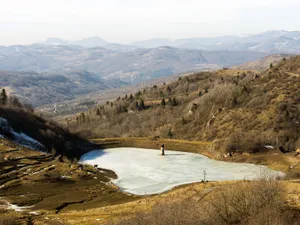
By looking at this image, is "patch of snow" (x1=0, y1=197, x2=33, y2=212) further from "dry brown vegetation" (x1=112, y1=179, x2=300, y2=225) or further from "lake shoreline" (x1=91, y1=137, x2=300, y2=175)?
"lake shoreline" (x1=91, y1=137, x2=300, y2=175)

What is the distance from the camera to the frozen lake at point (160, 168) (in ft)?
197

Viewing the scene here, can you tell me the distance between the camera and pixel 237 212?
25.6 meters

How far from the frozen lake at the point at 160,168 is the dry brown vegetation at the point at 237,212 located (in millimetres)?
26346

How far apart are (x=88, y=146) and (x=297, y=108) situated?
49661 millimetres

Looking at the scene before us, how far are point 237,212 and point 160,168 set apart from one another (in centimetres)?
4543

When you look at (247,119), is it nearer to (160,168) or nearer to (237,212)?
(160,168)

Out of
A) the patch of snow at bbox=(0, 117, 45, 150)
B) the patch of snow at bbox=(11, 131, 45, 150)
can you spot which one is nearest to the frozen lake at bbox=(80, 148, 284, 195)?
the patch of snow at bbox=(11, 131, 45, 150)

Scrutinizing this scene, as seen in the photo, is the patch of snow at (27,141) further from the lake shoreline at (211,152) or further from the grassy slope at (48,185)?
the lake shoreline at (211,152)

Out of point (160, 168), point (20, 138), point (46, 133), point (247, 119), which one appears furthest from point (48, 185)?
point (247, 119)

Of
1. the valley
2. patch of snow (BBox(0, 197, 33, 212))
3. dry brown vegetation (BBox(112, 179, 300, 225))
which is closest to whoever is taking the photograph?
dry brown vegetation (BBox(112, 179, 300, 225))

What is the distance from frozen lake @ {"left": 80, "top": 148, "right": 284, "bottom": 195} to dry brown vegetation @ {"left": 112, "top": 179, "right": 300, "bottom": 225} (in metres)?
26.3

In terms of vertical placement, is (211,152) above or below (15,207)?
below

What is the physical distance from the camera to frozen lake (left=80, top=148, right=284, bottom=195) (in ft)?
197

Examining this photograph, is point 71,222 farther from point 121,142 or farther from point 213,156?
point 121,142
